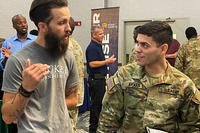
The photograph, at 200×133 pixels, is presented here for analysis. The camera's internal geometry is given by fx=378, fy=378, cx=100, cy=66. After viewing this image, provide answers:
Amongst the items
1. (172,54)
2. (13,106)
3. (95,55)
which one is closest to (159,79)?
(13,106)

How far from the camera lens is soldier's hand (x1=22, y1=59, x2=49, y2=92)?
1.88 meters

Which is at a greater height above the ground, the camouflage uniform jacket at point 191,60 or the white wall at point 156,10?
the white wall at point 156,10

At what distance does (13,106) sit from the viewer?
1.97 meters

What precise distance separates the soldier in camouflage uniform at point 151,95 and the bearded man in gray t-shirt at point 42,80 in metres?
0.38

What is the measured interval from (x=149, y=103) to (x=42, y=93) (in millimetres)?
692

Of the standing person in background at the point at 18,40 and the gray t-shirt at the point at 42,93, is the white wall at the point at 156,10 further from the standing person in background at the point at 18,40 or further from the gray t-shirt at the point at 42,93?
the gray t-shirt at the point at 42,93

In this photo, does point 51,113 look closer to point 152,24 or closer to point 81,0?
point 152,24

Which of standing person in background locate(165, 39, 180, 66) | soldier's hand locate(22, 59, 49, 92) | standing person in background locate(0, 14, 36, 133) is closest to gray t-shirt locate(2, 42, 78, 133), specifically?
soldier's hand locate(22, 59, 49, 92)

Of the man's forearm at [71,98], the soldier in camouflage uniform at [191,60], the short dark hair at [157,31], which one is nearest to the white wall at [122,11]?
the soldier in camouflage uniform at [191,60]

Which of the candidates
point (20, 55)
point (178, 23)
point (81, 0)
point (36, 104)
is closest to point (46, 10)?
point (20, 55)

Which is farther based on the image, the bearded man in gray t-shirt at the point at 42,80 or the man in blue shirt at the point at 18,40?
the man in blue shirt at the point at 18,40

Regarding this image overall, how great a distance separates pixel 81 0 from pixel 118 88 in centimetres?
820

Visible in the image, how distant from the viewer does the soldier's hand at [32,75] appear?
6.18 ft

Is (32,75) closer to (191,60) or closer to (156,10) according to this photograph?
(191,60)
